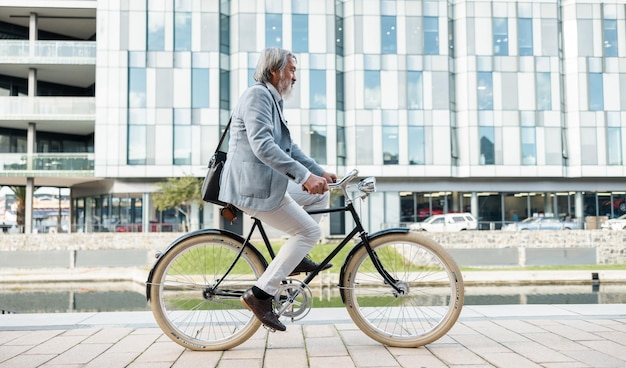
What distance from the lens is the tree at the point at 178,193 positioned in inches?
1172

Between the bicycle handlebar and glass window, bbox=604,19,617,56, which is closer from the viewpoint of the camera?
the bicycle handlebar

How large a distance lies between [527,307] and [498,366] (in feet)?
8.22

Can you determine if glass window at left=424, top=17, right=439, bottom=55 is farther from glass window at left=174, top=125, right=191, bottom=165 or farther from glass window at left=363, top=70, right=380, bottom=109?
glass window at left=174, top=125, right=191, bottom=165

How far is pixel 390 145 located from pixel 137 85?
50.7 feet

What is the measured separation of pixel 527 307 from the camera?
221 inches

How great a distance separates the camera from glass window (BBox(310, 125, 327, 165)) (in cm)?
3375

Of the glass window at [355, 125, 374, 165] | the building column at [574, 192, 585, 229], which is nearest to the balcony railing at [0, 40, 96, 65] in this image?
the glass window at [355, 125, 374, 165]

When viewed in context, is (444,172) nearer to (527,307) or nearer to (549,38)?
(549,38)

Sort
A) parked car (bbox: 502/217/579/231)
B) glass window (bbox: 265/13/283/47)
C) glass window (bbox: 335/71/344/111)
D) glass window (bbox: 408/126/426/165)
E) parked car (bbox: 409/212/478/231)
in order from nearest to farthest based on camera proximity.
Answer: parked car (bbox: 502/217/579/231) → parked car (bbox: 409/212/478/231) → glass window (bbox: 265/13/283/47) → glass window (bbox: 408/126/426/165) → glass window (bbox: 335/71/344/111)

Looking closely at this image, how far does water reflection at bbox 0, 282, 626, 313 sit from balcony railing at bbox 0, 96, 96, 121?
15.6m

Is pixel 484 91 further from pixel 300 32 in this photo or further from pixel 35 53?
pixel 35 53

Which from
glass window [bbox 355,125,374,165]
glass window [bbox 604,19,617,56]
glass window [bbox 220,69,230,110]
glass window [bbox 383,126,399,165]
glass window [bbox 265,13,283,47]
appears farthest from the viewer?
glass window [bbox 604,19,617,56]

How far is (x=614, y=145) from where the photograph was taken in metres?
35.7

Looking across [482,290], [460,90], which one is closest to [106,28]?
[460,90]
